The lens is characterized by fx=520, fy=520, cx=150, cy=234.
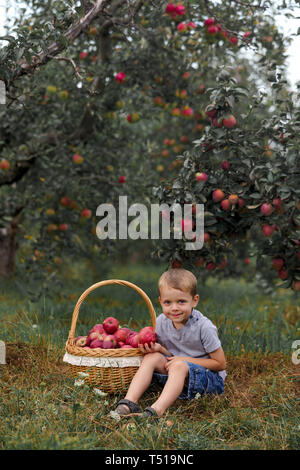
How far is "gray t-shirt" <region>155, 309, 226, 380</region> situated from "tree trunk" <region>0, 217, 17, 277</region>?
406 centimetres

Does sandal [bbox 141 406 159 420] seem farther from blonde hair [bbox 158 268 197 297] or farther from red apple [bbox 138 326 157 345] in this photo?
blonde hair [bbox 158 268 197 297]

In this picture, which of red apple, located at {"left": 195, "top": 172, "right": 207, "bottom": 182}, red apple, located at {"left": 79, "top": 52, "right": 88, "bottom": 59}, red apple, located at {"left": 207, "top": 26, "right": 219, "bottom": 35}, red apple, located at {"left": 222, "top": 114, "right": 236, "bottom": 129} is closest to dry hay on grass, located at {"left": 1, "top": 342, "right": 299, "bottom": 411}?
red apple, located at {"left": 195, "top": 172, "right": 207, "bottom": 182}

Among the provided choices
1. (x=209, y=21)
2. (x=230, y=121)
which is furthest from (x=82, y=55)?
(x=230, y=121)

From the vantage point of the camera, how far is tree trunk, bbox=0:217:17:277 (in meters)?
6.80

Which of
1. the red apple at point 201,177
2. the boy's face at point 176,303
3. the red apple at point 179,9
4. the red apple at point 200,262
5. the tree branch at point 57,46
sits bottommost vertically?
the boy's face at point 176,303

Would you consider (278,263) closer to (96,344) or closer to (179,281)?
(179,281)

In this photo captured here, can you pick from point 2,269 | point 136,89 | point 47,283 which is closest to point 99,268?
point 2,269

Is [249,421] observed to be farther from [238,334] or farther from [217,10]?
[217,10]

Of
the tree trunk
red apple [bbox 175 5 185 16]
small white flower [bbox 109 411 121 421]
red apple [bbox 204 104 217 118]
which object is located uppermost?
red apple [bbox 175 5 185 16]

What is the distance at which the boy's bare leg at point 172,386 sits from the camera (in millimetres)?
2679

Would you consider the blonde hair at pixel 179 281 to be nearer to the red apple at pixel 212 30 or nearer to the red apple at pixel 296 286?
the red apple at pixel 296 286

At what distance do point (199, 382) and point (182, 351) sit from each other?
9.4 inches

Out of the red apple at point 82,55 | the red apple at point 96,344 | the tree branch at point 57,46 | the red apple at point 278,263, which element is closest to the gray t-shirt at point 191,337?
the red apple at point 96,344
